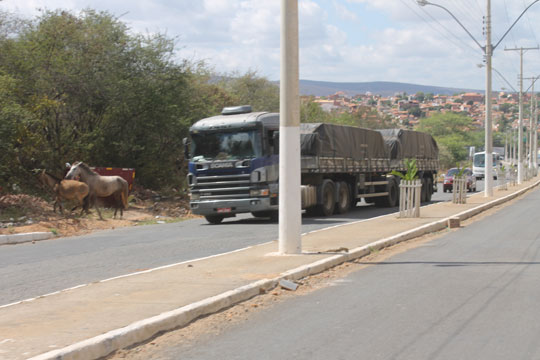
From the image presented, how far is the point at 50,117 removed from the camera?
28281 mm

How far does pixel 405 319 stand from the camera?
743cm

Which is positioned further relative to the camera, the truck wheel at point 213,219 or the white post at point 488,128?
the white post at point 488,128

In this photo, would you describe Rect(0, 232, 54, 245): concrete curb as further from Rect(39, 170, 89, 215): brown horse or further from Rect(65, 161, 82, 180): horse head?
Rect(65, 161, 82, 180): horse head

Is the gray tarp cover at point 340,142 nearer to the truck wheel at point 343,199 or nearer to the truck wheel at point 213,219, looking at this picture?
the truck wheel at point 343,199

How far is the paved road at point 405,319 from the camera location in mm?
A: 6195

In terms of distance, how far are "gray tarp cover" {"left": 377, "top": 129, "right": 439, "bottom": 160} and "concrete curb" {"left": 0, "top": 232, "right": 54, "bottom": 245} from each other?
1678cm

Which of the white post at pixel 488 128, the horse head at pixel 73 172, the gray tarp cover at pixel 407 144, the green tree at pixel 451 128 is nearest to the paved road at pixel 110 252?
the horse head at pixel 73 172

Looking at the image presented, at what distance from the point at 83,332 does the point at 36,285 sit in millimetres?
3950

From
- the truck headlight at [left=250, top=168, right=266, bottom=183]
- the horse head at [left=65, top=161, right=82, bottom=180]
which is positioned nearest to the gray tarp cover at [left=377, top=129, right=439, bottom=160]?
the truck headlight at [left=250, top=168, right=266, bottom=183]

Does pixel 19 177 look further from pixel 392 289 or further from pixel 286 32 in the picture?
pixel 392 289

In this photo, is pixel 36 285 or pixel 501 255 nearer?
pixel 36 285

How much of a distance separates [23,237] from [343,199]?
11949 mm

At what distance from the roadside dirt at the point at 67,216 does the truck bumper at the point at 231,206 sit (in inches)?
101

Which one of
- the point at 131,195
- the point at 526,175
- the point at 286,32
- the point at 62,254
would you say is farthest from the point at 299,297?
the point at 526,175
